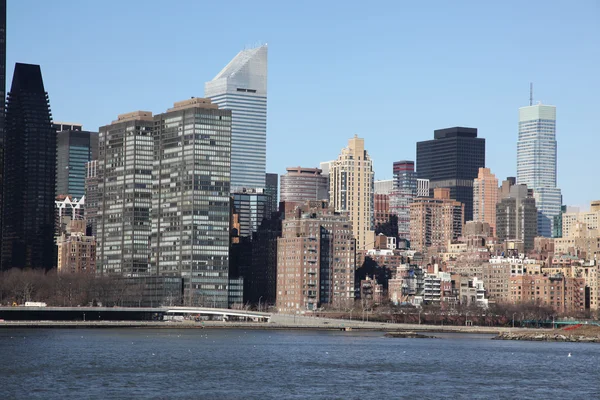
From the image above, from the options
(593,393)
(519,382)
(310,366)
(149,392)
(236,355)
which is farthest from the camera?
(236,355)

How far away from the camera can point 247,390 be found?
134750 millimetres

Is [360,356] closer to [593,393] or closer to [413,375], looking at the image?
[413,375]

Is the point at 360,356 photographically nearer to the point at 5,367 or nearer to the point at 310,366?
the point at 310,366

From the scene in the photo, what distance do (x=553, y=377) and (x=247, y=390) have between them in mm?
44770

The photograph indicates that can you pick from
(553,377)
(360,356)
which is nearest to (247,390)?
(553,377)

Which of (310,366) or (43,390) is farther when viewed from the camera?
(310,366)

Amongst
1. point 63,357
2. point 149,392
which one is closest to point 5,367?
point 63,357

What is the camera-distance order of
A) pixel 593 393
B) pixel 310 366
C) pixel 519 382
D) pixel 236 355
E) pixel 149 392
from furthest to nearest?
pixel 236 355, pixel 310 366, pixel 519 382, pixel 593 393, pixel 149 392

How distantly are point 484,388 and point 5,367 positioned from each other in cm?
5749

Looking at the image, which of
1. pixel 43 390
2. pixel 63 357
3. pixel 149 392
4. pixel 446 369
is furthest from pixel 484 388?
pixel 63 357

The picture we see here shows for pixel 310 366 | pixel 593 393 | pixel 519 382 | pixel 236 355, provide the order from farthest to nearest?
Result: pixel 236 355, pixel 310 366, pixel 519 382, pixel 593 393

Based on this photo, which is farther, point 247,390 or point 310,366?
point 310,366

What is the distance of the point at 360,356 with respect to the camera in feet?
631

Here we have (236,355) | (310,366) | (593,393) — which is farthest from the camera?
(236,355)
